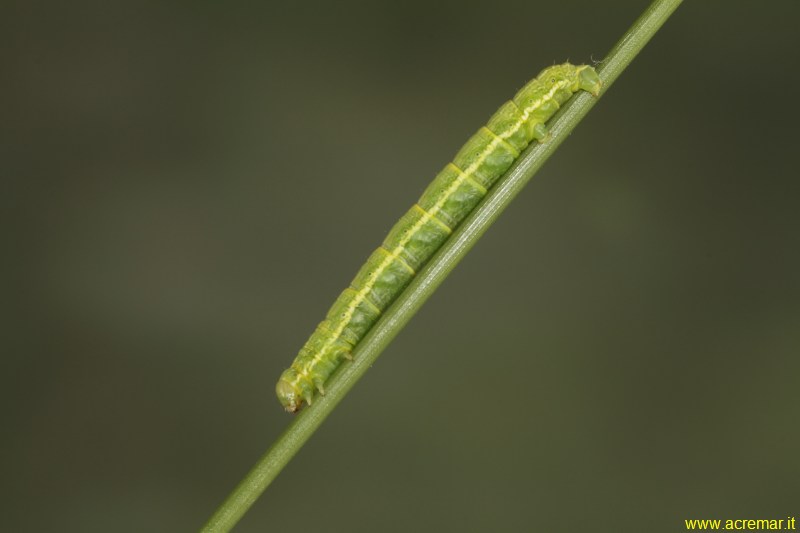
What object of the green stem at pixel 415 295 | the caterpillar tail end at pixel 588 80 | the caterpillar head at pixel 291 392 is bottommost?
the caterpillar head at pixel 291 392

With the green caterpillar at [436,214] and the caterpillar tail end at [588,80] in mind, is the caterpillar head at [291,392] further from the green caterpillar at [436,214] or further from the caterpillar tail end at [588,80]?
the caterpillar tail end at [588,80]

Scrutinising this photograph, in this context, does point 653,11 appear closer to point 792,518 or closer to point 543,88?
point 543,88

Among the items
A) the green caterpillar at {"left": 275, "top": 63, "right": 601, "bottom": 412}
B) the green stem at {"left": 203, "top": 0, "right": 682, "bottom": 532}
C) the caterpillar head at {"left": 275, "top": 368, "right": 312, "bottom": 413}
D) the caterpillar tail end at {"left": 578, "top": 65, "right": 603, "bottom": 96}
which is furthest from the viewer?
the green caterpillar at {"left": 275, "top": 63, "right": 601, "bottom": 412}

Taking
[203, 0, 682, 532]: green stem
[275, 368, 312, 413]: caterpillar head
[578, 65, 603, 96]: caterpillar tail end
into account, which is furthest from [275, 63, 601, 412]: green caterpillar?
[203, 0, 682, 532]: green stem

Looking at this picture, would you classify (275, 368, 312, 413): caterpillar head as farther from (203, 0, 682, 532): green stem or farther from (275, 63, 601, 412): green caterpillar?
(203, 0, 682, 532): green stem

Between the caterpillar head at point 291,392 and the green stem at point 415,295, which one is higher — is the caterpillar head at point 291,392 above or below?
below

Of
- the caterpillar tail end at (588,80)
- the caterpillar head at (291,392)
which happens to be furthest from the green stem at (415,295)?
the caterpillar head at (291,392)
